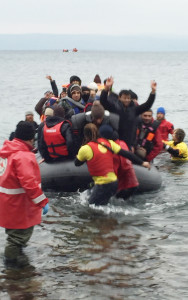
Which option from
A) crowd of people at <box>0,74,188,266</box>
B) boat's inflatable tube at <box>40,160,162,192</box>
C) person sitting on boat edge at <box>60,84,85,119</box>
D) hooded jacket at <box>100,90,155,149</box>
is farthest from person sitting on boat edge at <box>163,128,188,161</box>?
hooded jacket at <box>100,90,155,149</box>

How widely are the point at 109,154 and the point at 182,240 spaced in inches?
67.2

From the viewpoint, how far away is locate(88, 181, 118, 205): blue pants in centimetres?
781

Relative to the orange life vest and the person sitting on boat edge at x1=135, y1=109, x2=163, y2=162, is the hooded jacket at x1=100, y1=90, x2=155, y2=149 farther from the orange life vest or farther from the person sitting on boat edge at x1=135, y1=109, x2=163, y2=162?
the orange life vest

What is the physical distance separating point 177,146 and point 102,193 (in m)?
5.26

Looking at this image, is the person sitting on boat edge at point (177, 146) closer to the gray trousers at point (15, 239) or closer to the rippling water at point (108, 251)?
the rippling water at point (108, 251)

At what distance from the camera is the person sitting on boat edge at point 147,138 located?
9.59 m

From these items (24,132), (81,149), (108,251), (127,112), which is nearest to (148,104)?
(127,112)

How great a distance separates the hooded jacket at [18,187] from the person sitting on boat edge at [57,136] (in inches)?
121

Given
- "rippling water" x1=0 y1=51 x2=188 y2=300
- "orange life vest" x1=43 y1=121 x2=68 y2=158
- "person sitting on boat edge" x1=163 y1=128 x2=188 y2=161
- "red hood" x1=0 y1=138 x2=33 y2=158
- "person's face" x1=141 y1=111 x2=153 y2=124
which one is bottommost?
"rippling water" x1=0 y1=51 x2=188 y2=300

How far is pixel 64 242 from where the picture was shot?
7.20 metres

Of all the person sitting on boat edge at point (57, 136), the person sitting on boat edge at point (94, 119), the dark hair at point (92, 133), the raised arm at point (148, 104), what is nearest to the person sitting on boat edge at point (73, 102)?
the person sitting on boat edge at point (57, 136)

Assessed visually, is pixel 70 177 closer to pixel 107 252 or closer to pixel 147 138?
pixel 147 138

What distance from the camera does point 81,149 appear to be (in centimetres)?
754

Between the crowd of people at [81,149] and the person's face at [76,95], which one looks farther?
the person's face at [76,95]
